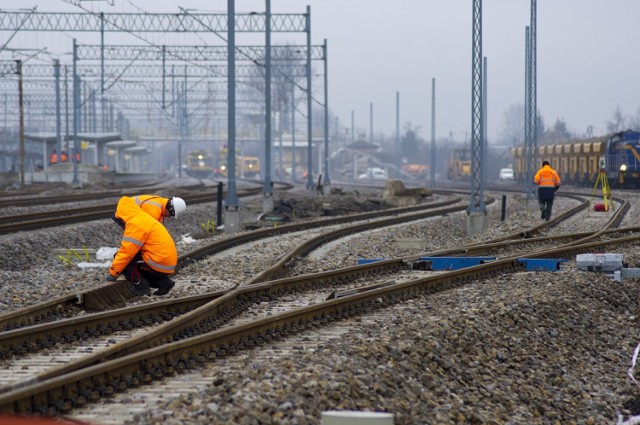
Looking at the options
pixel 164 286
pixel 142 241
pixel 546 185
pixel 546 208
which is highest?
pixel 546 185

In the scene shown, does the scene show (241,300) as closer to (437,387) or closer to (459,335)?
(459,335)

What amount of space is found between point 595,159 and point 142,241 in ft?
162

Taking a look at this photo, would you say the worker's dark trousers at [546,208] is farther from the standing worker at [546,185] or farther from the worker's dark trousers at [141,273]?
the worker's dark trousers at [141,273]

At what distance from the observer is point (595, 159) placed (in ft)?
189

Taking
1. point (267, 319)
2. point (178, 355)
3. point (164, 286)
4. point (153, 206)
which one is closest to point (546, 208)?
point (164, 286)

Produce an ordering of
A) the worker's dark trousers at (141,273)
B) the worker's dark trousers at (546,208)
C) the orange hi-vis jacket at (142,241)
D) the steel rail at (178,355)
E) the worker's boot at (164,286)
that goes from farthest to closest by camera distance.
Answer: the worker's dark trousers at (546,208), the worker's boot at (164,286), the worker's dark trousers at (141,273), the orange hi-vis jacket at (142,241), the steel rail at (178,355)

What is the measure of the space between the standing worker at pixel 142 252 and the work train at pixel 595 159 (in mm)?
Result: 32733

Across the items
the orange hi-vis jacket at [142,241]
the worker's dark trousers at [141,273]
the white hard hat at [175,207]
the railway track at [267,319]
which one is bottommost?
the railway track at [267,319]

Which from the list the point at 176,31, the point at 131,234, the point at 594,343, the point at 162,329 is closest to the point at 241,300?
the point at 131,234

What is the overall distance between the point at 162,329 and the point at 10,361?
1244 mm

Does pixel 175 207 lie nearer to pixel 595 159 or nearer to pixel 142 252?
pixel 142 252

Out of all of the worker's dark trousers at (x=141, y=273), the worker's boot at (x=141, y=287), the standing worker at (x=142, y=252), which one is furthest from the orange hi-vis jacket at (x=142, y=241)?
the worker's boot at (x=141, y=287)

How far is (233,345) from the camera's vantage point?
27.8ft

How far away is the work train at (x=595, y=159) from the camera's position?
5216cm
